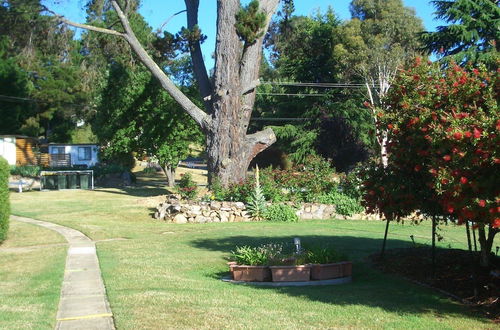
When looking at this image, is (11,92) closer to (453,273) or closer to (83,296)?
(83,296)

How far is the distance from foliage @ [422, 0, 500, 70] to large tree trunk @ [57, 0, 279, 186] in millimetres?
11410

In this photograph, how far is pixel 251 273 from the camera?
934 centimetres

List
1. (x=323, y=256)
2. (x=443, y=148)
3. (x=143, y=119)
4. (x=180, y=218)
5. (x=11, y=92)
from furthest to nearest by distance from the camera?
1. (x=11, y=92)
2. (x=143, y=119)
3. (x=180, y=218)
4. (x=323, y=256)
5. (x=443, y=148)

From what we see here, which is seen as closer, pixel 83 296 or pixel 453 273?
pixel 83 296

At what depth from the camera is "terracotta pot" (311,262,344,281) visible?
9250mm

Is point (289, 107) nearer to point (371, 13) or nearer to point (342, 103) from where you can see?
point (342, 103)

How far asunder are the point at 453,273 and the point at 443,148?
346 centimetres

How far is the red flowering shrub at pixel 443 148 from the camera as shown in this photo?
6090mm

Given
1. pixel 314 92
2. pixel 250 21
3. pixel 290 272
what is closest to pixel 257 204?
pixel 250 21

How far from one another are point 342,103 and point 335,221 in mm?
24327

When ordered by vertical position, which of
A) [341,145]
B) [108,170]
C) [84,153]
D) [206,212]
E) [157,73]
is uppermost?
[157,73]

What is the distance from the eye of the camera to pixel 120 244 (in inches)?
553

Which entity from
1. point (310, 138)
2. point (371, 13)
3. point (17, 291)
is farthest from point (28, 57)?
point (371, 13)

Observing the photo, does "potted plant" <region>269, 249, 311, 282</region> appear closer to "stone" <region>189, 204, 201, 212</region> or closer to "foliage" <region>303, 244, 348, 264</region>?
"foliage" <region>303, 244, 348, 264</region>
